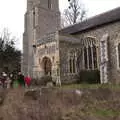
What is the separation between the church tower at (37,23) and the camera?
131ft

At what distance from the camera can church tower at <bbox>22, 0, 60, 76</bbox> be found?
131 ft

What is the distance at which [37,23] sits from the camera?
39.6 metres

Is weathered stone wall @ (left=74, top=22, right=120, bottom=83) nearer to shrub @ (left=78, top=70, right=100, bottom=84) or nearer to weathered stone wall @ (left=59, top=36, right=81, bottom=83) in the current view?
shrub @ (left=78, top=70, right=100, bottom=84)

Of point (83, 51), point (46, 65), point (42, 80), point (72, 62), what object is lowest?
point (42, 80)

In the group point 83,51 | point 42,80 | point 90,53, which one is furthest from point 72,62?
point 42,80

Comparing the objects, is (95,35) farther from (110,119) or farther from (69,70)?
(110,119)

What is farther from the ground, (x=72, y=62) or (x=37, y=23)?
(x=37, y=23)

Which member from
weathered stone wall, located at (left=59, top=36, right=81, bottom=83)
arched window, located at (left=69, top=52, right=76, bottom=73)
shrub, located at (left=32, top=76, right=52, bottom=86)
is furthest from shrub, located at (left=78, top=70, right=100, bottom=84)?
shrub, located at (left=32, top=76, right=52, bottom=86)

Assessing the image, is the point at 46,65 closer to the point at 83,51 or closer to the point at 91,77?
the point at 83,51

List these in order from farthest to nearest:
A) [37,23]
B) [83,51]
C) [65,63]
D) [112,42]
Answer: [37,23] < [83,51] < [65,63] < [112,42]

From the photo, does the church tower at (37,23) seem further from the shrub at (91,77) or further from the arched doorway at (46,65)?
the shrub at (91,77)

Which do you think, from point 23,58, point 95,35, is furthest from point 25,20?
point 95,35

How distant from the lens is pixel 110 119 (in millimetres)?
9016

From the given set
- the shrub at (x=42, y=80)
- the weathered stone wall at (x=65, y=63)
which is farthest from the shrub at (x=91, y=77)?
the shrub at (x=42, y=80)
